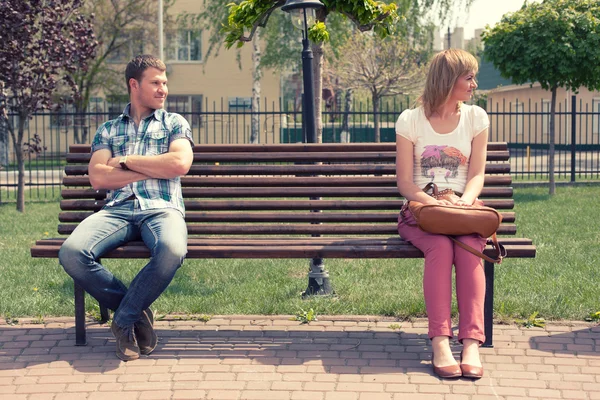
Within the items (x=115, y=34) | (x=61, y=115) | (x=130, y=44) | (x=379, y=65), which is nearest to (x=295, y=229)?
(x=379, y=65)

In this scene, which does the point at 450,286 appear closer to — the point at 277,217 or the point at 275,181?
the point at 277,217

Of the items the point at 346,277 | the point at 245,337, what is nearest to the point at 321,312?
the point at 245,337

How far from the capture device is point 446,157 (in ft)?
15.1

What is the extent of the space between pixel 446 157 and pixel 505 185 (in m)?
0.69

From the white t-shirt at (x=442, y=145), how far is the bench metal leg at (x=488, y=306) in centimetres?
46

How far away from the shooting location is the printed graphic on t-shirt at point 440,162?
461 cm

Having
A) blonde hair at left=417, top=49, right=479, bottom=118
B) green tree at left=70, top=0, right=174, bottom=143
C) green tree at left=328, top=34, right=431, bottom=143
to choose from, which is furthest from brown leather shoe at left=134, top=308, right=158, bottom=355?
green tree at left=70, top=0, right=174, bottom=143

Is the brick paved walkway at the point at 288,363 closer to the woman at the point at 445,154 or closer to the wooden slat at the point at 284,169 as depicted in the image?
the woman at the point at 445,154

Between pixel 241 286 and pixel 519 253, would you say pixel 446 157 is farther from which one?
pixel 241 286

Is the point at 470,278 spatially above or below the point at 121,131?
below

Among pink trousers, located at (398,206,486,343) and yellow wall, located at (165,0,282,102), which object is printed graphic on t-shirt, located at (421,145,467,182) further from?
yellow wall, located at (165,0,282,102)

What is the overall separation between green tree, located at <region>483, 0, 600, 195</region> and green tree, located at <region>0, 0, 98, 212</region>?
6.89 metres

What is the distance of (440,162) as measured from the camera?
4625 mm

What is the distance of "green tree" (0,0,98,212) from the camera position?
11.9 meters
